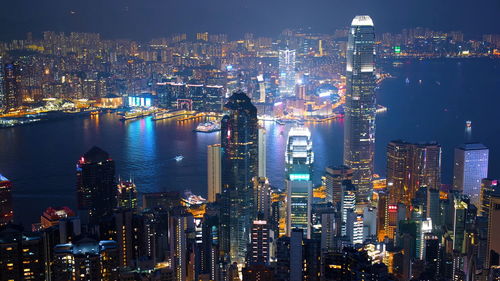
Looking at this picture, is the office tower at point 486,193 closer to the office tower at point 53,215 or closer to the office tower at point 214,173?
the office tower at point 214,173

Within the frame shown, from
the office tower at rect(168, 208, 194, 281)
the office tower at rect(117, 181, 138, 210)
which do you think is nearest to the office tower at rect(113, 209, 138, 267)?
the office tower at rect(168, 208, 194, 281)

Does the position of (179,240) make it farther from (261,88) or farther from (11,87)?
(11,87)

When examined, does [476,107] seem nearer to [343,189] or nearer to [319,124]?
[319,124]

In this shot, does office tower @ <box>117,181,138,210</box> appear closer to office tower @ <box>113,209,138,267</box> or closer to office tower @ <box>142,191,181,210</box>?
office tower @ <box>142,191,181,210</box>

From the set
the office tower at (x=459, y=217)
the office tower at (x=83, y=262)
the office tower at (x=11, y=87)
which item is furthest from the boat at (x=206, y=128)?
the office tower at (x=83, y=262)

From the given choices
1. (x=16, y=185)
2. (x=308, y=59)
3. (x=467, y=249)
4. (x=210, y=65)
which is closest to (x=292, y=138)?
(x=467, y=249)
